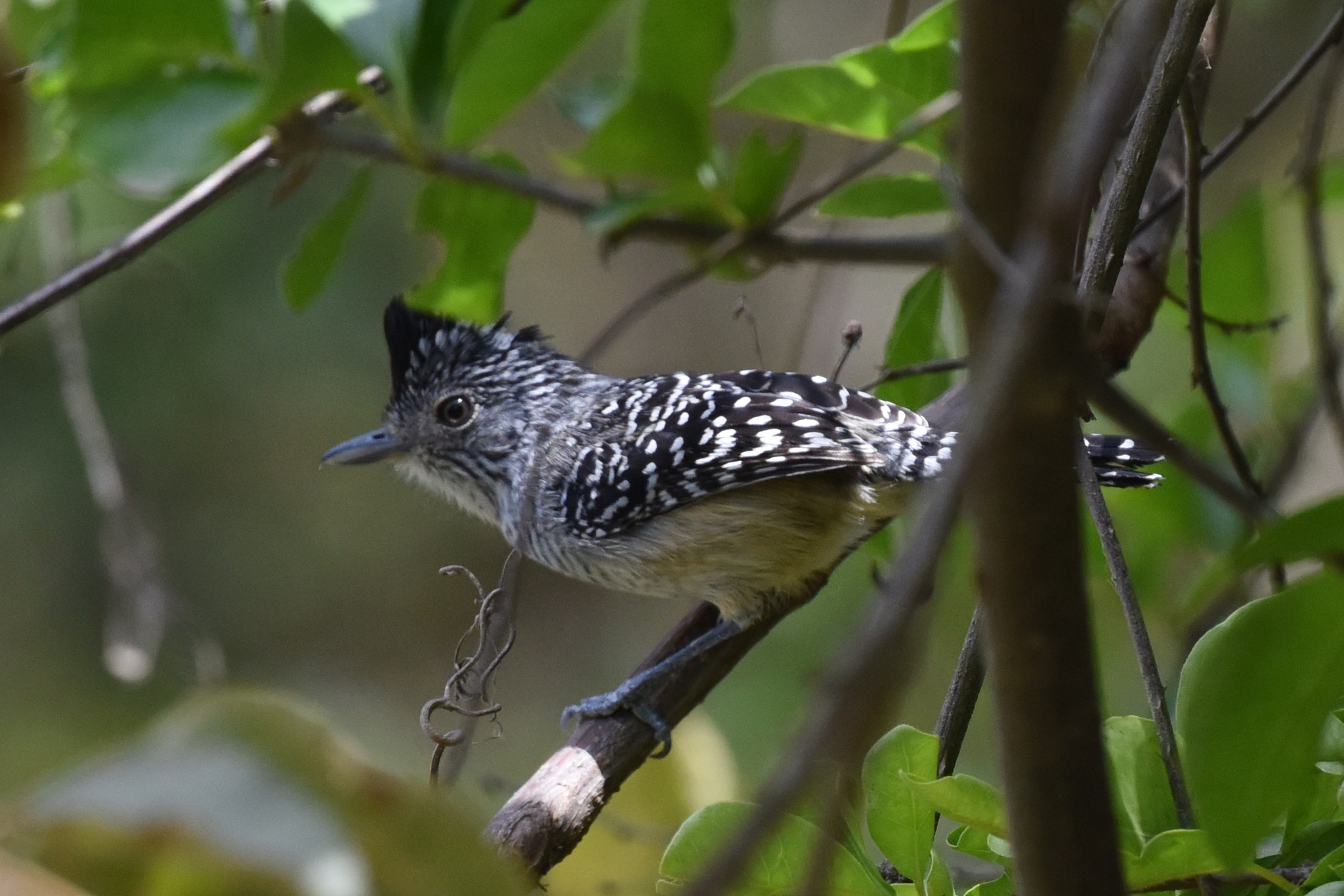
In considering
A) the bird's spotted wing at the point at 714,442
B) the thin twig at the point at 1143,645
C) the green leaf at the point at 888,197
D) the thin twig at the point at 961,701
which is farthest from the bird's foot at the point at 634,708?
the green leaf at the point at 888,197

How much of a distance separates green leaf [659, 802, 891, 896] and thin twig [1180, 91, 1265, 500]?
A: 99cm

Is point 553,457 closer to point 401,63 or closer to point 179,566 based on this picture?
point 401,63

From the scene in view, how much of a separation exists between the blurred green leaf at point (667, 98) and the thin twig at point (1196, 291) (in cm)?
104

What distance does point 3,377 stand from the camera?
5941 millimetres

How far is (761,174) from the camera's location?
117cm

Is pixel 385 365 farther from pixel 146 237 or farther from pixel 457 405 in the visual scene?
pixel 146 237

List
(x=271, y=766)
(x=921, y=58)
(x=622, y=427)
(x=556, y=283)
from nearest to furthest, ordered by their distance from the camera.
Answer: (x=271, y=766) < (x=921, y=58) < (x=622, y=427) < (x=556, y=283)

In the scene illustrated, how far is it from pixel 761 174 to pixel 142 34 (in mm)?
632

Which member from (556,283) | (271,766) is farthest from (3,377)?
(271,766)

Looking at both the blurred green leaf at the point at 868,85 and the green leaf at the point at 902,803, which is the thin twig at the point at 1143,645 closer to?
the green leaf at the point at 902,803

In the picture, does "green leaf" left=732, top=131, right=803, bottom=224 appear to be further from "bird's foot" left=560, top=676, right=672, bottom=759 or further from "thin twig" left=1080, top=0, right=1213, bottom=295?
"bird's foot" left=560, top=676, right=672, bottom=759

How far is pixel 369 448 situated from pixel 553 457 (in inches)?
22.2

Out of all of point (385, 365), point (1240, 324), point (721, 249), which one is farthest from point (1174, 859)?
point (385, 365)

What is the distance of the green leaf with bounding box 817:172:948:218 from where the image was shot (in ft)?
6.59
